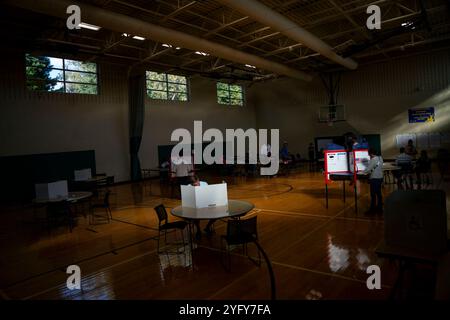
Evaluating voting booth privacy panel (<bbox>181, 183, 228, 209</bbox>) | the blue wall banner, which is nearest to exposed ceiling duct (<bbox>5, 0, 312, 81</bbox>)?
voting booth privacy panel (<bbox>181, 183, 228, 209</bbox>)

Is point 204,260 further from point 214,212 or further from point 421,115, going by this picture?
point 421,115

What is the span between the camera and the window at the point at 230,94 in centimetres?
1992

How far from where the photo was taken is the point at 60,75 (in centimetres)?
1245

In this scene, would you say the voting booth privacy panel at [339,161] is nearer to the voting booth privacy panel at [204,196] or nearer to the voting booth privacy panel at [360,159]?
the voting booth privacy panel at [360,159]

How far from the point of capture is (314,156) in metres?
18.5

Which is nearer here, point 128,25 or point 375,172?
point 375,172

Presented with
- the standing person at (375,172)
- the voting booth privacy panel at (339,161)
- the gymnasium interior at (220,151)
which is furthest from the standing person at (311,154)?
the standing person at (375,172)

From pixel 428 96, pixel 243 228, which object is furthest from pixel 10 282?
pixel 428 96

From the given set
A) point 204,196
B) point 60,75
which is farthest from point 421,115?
point 60,75

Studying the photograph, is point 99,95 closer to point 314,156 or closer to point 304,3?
point 304,3

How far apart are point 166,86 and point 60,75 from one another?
5480mm

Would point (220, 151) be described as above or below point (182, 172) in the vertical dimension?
above

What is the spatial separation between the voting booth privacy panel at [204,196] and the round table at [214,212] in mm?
102

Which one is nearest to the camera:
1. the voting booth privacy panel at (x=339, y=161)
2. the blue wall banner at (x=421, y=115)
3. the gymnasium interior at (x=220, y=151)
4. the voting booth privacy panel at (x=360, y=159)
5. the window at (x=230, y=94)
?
the gymnasium interior at (x=220, y=151)
